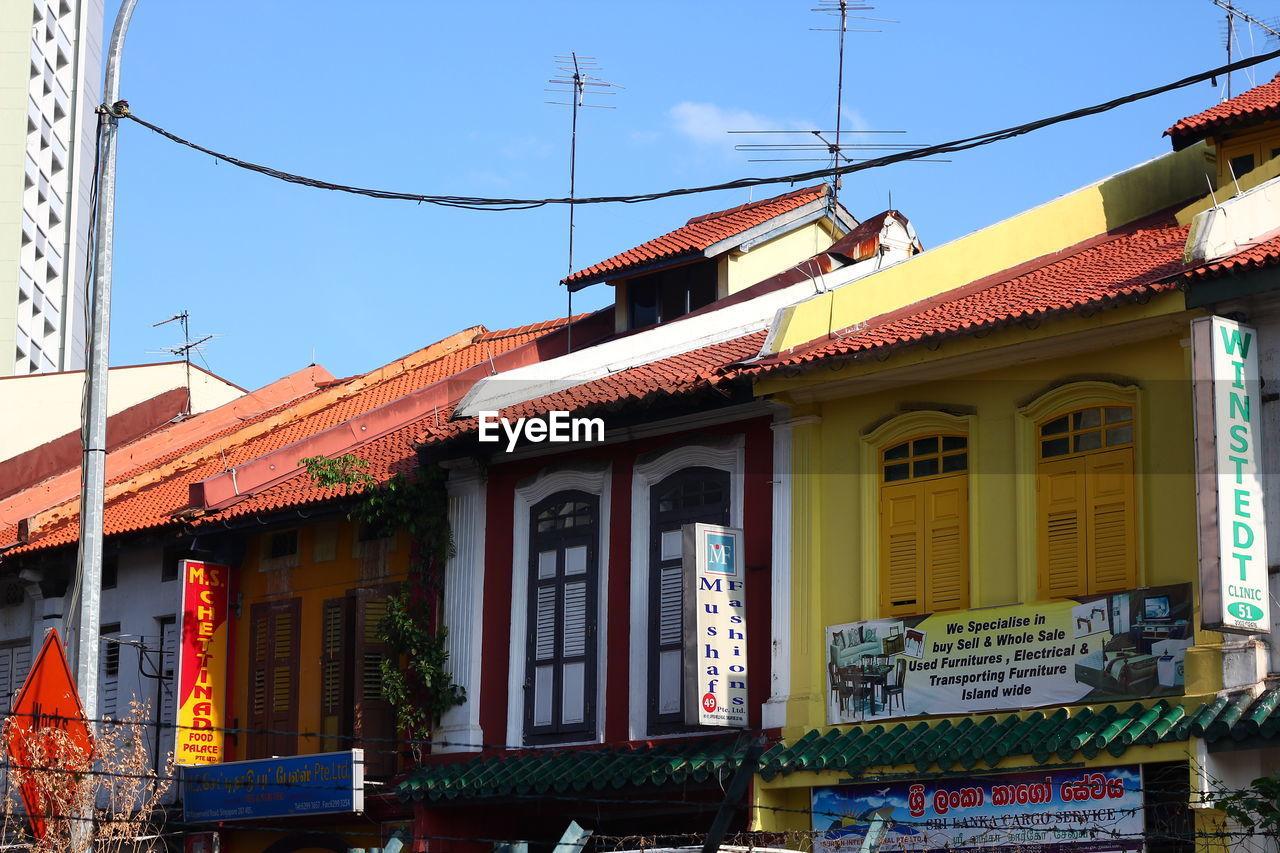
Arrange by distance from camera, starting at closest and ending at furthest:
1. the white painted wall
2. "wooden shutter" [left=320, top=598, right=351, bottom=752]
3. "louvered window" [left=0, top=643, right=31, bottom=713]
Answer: "wooden shutter" [left=320, top=598, right=351, bottom=752], "louvered window" [left=0, top=643, right=31, bottom=713], the white painted wall

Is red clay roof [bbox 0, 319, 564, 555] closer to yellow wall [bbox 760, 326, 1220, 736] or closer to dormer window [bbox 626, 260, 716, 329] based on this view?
dormer window [bbox 626, 260, 716, 329]

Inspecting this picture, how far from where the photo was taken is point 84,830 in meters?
15.2

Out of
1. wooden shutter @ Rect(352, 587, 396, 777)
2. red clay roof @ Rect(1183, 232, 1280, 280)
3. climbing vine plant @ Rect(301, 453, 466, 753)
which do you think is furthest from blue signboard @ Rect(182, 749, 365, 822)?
red clay roof @ Rect(1183, 232, 1280, 280)

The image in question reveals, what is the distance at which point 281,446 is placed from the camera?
2664cm

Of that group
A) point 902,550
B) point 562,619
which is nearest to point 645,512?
point 562,619

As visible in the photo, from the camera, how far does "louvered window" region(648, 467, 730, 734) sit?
18891 millimetres

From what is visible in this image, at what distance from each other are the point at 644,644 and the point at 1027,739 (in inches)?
189

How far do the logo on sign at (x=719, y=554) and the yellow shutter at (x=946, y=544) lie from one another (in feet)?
6.56

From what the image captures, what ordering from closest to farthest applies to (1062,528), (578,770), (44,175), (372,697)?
(1062,528)
(578,770)
(372,697)
(44,175)

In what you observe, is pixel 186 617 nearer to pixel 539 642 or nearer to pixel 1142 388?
pixel 539 642

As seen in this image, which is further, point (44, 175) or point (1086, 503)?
point (44, 175)

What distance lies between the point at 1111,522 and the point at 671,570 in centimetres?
493

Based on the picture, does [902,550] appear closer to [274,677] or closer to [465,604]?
[465,604]

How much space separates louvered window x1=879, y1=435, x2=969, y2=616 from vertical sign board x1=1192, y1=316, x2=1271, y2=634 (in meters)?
3.02
